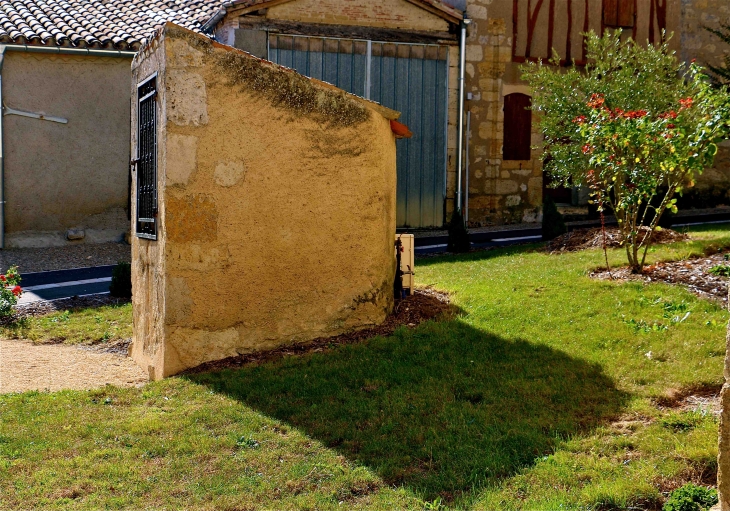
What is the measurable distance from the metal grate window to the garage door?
8038 millimetres

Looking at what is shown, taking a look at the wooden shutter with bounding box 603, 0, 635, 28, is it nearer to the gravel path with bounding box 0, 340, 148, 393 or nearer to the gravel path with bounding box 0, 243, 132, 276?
the gravel path with bounding box 0, 243, 132, 276

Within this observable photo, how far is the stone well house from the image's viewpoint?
1397 cm

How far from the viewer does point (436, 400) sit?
5418 mm

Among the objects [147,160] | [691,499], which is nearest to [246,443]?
[691,499]

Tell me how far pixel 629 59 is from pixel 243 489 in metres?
9.94

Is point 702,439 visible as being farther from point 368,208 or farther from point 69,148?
point 69,148

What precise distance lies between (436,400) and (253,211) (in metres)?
2.30

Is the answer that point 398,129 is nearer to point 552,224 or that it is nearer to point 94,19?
point 552,224

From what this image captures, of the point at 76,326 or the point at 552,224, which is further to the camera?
the point at 552,224

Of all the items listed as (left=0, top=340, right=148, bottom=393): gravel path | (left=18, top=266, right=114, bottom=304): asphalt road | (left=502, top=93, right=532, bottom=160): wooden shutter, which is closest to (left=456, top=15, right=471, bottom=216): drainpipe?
(left=502, top=93, right=532, bottom=160): wooden shutter

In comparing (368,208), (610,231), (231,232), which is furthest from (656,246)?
(231,232)

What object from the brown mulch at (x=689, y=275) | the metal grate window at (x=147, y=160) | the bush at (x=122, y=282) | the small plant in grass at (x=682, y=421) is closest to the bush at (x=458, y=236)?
the brown mulch at (x=689, y=275)

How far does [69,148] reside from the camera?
1420 centimetres

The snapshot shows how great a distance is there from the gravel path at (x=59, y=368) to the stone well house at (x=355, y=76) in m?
6.90
